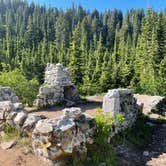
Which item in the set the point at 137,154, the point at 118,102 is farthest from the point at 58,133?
the point at 118,102

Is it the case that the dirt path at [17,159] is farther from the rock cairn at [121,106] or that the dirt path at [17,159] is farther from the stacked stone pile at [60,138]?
the rock cairn at [121,106]

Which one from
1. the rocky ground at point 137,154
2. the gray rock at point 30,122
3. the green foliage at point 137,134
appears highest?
the gray rock at point 30,122

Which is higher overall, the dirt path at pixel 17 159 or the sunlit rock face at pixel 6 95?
the sunlit rock face at pixel 6 95

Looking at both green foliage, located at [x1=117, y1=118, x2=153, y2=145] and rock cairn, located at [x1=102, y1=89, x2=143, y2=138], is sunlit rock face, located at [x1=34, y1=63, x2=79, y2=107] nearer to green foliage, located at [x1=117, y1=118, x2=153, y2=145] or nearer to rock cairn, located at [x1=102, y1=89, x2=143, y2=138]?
rock cairn, located at [x1=102, y1=89, x2=143, y2=138]

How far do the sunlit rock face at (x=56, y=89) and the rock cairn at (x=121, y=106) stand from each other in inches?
215

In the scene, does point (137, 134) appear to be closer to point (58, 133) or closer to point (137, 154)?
point (137, 154)

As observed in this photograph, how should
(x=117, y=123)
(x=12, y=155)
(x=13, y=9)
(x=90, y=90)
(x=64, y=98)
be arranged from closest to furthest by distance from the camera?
(x=12, y=155), (x=117, y=123), (x=64, y=98), (x=90, y=90), (x=13, y=9)

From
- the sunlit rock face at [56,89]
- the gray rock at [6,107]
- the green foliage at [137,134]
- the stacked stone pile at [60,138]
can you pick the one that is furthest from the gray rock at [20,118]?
the sunlit rock face at [56,89]

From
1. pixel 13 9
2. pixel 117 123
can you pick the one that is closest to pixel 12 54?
pixel 117 123

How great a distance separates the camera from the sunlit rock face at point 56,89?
18.3m

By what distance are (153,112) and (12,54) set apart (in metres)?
54.3

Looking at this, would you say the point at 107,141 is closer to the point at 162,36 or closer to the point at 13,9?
the point at 162,36

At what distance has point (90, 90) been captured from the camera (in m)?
35.9

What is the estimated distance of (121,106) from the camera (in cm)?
1347
